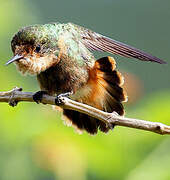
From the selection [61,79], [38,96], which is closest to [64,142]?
[38,96]

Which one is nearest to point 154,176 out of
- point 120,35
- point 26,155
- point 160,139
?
point 160,139

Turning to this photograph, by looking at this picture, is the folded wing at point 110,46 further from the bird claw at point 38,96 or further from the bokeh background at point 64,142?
the bird claw at point 38,96

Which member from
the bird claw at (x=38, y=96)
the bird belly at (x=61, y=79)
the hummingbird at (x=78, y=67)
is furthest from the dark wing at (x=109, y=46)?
the bird claw at (x=38, y=96)

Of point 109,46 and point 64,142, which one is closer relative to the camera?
point 64,142

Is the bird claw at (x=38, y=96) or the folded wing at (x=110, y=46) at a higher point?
the folded wing at (x=110, y=46)

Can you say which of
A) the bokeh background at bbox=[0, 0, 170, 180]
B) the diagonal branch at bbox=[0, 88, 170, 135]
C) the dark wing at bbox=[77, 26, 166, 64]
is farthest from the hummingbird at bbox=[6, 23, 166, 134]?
the diagonal branch at bbox=[0, 88, 170, 135]

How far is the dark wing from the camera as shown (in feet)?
12.5

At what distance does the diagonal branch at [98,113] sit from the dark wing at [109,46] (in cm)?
57

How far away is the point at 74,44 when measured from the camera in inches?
163

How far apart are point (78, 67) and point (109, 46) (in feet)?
0.94

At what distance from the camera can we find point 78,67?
4.15m

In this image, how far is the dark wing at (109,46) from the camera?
381cm

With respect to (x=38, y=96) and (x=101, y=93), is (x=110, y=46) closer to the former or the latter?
(x=101, y=93)

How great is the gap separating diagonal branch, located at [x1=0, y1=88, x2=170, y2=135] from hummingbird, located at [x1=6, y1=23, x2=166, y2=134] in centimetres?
23
